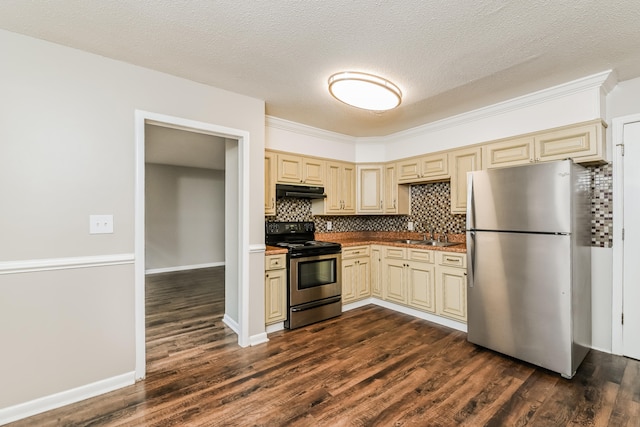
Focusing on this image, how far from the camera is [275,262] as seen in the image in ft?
10.5

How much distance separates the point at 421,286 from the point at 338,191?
169 centimetres

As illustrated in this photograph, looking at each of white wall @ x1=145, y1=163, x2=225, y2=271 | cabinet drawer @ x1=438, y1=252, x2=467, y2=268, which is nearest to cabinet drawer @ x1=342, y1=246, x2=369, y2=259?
cabinet drawer @ x1=438, y1=252, x2=467, y2=268

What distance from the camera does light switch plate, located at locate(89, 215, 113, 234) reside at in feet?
6.97

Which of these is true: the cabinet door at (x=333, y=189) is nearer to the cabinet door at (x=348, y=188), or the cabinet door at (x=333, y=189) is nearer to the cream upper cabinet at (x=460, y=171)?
the cabinet door at (x=348, y=188)

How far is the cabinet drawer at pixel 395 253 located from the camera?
373cm

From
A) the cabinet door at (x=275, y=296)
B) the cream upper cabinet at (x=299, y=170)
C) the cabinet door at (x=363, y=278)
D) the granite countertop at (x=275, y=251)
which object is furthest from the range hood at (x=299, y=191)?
the cabinet door at (x=363, y=278)

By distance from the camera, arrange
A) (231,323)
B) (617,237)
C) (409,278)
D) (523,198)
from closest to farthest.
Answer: (523,198), (617,237), (231,323), (409,278)

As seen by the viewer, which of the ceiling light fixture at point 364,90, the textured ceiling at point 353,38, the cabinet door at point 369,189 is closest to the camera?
the textured ceiling at point 353,38

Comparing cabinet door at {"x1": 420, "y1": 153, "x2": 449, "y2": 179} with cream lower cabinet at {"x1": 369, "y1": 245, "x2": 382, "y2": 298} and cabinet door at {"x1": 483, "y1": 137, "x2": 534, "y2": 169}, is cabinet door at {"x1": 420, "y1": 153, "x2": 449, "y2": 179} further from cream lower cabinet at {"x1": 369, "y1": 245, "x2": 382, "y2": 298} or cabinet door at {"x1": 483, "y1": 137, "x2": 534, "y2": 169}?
cream lower cabinet at {"x1": 369, "y1": 245, "x2": 382, "y2": 298}

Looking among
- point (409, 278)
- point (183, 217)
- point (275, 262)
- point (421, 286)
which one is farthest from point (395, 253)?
point (183, 217)

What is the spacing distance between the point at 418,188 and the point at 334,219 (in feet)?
4.42

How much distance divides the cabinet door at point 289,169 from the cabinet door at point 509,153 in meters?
2.19

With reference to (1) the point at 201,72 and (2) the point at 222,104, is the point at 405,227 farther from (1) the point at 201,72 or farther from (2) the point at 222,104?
(1) the point at 201,72

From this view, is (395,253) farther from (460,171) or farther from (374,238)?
(460,171)
